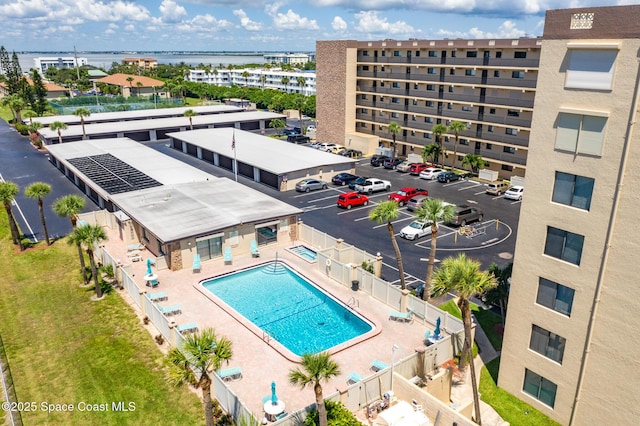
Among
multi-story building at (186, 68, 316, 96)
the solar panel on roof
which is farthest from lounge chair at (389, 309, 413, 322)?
multi-story building at (186, 68, 316, 96)

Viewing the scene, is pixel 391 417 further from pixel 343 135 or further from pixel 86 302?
pixel 343 135

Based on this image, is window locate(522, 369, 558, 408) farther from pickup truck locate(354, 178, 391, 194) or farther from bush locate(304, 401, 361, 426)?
pickup truck locate(354, 178, 391, 194)

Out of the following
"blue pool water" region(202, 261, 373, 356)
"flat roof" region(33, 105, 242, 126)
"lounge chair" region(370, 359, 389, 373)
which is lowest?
"blue pool water" region(202, 261, 373, 356)

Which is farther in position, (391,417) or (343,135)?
(343,135)

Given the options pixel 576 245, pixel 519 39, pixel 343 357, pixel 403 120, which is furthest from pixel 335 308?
pixel 403 120

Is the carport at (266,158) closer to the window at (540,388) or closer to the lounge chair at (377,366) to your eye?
the lounge chair at (377,366)

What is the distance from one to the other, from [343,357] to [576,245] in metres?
12.9

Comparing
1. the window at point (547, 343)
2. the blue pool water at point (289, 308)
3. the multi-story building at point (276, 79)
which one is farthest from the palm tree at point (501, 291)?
the multi-story building at point (276, 79)

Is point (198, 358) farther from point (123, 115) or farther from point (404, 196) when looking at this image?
point (123, 115)

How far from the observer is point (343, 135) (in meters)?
83.2

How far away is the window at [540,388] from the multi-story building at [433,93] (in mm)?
42766

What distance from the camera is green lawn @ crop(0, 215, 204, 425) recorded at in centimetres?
2184

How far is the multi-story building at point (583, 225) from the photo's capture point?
17.8m

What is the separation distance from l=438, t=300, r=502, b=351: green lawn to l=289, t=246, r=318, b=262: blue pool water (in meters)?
11.3
